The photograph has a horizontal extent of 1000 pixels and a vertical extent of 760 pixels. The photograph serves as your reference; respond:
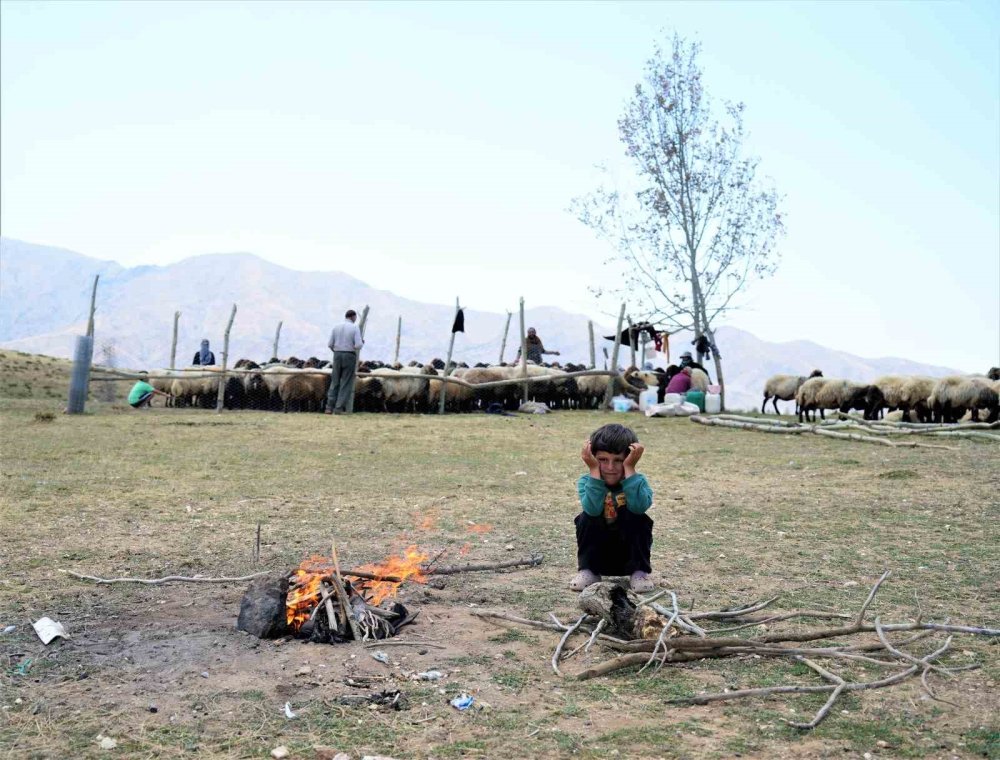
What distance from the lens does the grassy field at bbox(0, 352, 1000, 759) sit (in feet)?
10.0

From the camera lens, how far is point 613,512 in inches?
181

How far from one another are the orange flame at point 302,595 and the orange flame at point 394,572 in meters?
0.30

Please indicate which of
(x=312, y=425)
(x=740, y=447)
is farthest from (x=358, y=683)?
(x=312, y=425)

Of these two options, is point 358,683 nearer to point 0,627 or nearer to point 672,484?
point 0,627

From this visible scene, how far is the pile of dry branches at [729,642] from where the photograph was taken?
348 cm

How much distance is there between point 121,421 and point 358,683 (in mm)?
12926

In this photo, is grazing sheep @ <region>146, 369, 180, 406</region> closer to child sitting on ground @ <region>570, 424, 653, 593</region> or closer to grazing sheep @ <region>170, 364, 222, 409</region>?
grazing sheep @ <region>170, 364, 222, 409</region>

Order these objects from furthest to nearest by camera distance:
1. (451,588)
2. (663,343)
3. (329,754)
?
1. (663,343)
2. (451,588)
3. (329,754)

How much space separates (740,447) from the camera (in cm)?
1312

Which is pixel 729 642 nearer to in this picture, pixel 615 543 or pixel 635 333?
pixel 615 543

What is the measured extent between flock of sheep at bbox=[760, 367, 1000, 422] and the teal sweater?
52.3 ft

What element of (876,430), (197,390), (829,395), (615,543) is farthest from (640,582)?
(197,390)

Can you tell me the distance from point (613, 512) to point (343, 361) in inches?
544

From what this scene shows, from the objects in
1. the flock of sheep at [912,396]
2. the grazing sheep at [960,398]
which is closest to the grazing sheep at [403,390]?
the flock of sheep at [912,396]
